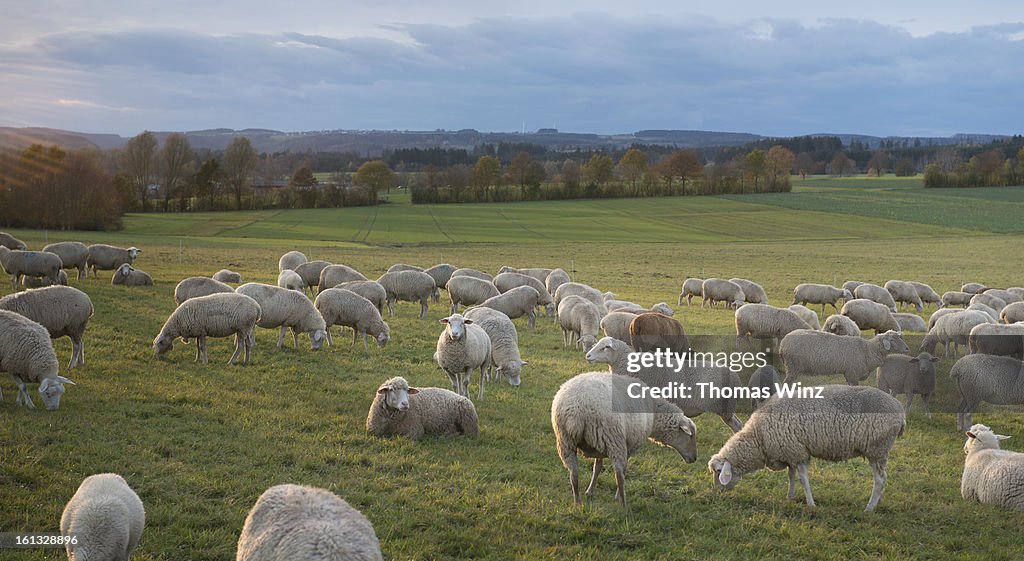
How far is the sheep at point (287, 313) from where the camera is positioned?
1551cm

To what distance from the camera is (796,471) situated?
8688 mm

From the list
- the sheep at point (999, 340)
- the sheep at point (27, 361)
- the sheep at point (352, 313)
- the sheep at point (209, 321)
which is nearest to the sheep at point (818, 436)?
the sheep at point (999, 340)

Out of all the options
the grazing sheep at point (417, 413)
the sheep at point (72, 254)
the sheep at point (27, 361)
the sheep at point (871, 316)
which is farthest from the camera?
the sheep at point (72, 254)

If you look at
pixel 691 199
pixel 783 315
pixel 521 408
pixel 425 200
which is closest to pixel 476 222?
pixel 425 200

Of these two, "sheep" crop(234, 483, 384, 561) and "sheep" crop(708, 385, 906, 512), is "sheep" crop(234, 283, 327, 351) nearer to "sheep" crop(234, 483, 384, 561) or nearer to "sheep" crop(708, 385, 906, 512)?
"sheep" crop(708, 385, 906, 512)

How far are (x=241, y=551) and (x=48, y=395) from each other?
6.84 meters

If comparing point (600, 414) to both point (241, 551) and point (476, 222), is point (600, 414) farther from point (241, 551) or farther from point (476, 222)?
point (476, 222)

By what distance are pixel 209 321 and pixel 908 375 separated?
12979mm

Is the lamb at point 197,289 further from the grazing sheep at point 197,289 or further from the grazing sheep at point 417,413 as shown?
the grazing sheep at point 417,413

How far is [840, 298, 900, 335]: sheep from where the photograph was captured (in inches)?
749

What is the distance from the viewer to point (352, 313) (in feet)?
54.1

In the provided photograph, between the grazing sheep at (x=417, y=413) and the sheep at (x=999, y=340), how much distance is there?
429 inches

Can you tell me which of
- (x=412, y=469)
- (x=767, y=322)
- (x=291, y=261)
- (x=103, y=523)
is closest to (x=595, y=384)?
(x=412, y=469)

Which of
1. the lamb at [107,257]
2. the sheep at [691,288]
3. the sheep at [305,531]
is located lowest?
the sheep at [691,288]
